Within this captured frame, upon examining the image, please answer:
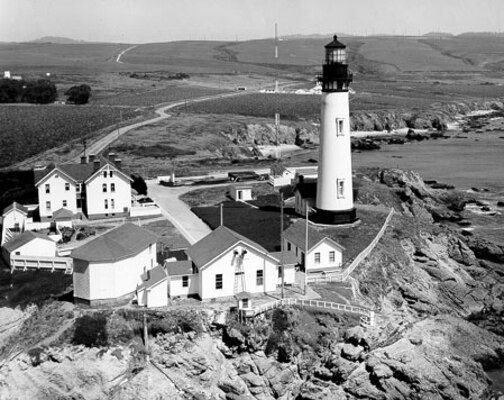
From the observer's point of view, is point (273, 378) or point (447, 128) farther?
point (447, 128)

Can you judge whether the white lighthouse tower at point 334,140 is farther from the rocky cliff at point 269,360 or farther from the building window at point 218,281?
the building window at point 218,281

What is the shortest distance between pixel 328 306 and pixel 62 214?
59.5ft

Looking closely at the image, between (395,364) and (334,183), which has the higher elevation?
(334,183)

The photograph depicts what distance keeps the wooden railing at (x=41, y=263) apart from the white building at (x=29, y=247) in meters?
0.34

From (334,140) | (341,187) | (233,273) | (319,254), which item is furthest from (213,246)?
(341,187)

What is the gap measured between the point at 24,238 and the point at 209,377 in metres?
13.4

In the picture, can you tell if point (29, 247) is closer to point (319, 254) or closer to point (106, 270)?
point (106, 270)

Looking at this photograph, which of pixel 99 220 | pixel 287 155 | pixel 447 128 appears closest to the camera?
pixel 99 220

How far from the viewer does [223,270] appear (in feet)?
92.8

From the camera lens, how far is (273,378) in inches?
1010

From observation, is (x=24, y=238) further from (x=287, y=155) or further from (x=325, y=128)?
(x=287, y=155)

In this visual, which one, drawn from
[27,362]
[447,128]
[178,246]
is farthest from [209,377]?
[447,128]

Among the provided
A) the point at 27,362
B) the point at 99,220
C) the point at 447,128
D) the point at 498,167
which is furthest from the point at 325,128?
the point at 447,128

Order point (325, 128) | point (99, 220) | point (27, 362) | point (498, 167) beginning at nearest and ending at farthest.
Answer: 1. point (27, 362)
2. point (325, 128)
3. point (99, 220)
4. point (498, 167)
